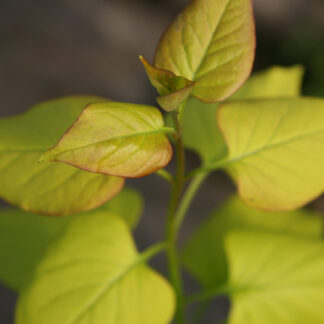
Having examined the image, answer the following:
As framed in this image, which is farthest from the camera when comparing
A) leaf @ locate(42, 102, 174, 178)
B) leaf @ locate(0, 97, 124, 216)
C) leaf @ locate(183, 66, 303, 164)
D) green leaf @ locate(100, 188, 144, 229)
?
green leaf @ locate(100, 188, 144, 229)

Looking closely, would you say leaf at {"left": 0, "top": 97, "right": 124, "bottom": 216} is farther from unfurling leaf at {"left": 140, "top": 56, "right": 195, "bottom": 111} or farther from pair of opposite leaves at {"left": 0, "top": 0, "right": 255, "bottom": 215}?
unfurling leaf at {"left": 140, "top": 56, "right": 195, "bottom": 111}

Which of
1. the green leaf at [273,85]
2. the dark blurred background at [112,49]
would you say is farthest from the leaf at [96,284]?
the dark blurred background at [112,49]

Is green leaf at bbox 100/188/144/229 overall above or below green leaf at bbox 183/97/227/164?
below

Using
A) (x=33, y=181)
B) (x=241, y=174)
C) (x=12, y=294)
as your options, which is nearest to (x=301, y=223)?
(x=241, y=174)

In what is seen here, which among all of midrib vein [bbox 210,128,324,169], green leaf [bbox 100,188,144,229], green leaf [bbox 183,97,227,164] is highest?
midrib vein [bbox 210,128,324,169]

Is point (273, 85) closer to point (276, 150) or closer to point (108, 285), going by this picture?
point (276, 150)

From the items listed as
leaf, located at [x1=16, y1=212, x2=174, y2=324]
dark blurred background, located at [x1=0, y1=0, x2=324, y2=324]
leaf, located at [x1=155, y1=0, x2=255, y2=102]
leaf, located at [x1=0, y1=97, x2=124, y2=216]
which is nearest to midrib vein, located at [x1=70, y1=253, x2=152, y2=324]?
leaf, located at [x1=16, y1=212, x2=174, y2=324]

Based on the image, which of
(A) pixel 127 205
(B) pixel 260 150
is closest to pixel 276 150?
(B) pixel 260 150

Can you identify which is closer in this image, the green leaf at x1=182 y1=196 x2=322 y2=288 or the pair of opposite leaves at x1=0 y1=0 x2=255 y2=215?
the pair of opposite leaves at x1=0 y1=0 x2=255 y2=215
